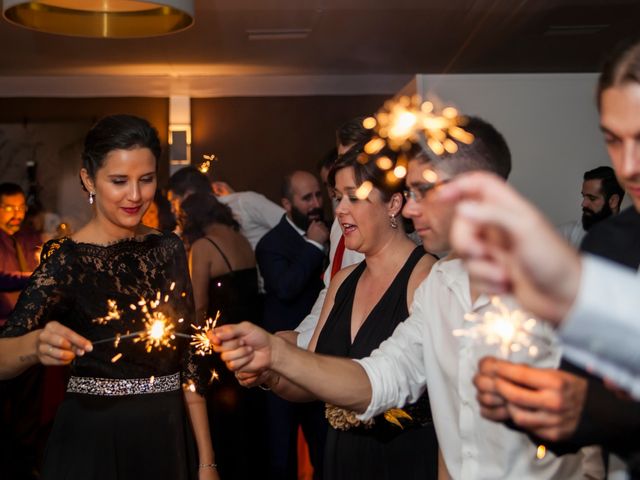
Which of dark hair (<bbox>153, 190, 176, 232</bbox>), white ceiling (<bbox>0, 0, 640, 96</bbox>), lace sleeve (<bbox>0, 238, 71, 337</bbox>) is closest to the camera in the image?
lace sleeve (<bbox>0, 238, 71, 337</bbox>)

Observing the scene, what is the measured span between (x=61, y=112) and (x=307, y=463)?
6061 mm

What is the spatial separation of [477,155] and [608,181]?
2026 mm

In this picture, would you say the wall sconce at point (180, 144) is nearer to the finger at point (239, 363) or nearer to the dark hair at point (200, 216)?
the dark hair at point (200, 216)

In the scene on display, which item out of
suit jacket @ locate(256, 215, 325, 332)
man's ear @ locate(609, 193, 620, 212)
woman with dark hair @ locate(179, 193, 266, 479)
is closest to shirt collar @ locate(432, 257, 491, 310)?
man's ear @ locate(609, 193, 620, 212)

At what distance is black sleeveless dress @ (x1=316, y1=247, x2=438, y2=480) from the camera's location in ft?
8.09

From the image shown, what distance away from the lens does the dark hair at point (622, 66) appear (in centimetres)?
134

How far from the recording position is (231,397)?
443 centimetres

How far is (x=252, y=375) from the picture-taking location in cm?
219

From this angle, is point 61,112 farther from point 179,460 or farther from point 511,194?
point 511,194

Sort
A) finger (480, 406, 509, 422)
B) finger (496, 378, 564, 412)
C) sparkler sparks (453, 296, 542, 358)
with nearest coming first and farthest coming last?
1. finger (496, 378, 564, 412)
2. finger (480, 406, 509, 422)
3. sparkler sparks (453, 296, 542, 358)

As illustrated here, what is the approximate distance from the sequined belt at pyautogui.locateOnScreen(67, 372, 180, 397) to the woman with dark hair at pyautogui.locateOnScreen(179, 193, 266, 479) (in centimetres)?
169

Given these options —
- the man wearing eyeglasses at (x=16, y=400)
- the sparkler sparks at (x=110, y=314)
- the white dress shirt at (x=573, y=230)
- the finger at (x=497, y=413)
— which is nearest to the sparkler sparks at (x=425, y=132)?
the finger at (x=497, y=413)

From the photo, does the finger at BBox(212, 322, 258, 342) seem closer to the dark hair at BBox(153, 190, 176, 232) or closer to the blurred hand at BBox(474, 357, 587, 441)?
the blurred hand at BBox(474, 357, 587, 441)

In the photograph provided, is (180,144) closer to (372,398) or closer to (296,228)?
(296,228)
